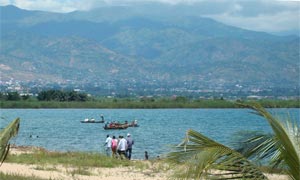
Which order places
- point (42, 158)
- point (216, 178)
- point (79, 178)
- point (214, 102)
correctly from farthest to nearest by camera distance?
point (214, 102)
point (42, 158)
point (79, 178)
point (216, 178)

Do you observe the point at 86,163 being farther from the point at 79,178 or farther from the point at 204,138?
the point at 204,138

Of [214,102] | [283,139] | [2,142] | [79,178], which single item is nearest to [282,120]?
[283,139]

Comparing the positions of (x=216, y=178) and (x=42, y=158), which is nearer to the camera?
(x=216, y=178)

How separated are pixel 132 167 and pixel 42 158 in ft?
14.2

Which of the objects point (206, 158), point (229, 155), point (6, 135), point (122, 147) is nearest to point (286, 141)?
point (229, 155)

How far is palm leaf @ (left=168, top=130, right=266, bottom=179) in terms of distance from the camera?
20.2 ft

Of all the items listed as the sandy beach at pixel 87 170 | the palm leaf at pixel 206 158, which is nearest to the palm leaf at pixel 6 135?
the palm leaf at pixel 206 158

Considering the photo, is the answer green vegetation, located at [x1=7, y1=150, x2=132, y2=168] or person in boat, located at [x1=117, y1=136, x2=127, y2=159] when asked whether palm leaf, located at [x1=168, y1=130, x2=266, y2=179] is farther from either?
person in boat, located at [x1=117, y1=136, x2=127, y2=159]

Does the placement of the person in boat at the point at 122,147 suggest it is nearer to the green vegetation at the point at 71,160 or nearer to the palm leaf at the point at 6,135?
the green vegetation at the point at 71,160

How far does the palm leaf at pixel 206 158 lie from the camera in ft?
20.2

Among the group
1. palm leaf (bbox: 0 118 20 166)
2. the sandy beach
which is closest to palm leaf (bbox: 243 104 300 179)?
palm leaf (bbox: 0 118 20 166)

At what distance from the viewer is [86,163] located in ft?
78.4

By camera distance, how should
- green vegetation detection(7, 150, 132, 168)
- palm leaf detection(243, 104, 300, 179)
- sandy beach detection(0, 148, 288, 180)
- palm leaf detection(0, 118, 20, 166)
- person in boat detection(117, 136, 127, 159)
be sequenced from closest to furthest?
palm leaf detection(243, 104, 300, 179)
palm leaf detection(0, 118, 20, 166)
sandy beach detection(0, 148, 288, 180)
green vegetation detection(7, 150, 132, 168)
person in boat detection(117, 136, 127, 159)

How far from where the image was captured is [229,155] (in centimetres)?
636
